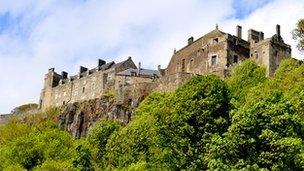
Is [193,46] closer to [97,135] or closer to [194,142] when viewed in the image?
[97,135]

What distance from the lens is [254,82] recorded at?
6103 cm

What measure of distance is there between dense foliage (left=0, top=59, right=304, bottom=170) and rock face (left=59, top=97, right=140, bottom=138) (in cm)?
1596

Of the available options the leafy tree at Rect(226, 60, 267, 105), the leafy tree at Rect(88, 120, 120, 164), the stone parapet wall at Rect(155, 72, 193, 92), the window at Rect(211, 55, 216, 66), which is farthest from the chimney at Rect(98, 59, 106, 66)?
the leafy tree at Rect(88, 120, 120, 164)

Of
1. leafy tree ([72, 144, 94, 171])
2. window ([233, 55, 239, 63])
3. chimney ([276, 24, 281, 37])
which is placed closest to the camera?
leafy tree ([72, 144, 94, 171])

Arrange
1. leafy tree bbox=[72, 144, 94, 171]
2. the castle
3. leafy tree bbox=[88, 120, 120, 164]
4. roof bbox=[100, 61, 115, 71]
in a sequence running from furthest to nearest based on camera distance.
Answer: roof bbox=[100, 61, 115, 71]
the castle
leafy tree bbox=[88, 120, 120, 164]
leafy tree bbox=[72, 144, 94, 171]

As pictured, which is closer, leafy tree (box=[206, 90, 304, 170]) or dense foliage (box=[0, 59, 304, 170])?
leafy tree (box=[206, 90, 304, 170])

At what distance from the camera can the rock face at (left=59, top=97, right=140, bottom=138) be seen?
268 feet

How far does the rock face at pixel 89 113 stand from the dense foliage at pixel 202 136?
629 inches

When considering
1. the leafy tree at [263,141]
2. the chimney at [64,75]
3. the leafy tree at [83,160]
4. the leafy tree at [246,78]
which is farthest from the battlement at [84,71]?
the leafy tree at [263,141]

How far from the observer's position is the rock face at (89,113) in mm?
81562

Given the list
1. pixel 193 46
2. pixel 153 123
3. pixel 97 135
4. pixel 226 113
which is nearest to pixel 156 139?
pixel 153 123

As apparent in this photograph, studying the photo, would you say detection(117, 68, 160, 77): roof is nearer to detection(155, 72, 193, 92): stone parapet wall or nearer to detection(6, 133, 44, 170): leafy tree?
detection(155, 72, 193, 92): stone parapet wall

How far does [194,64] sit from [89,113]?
1691 cm

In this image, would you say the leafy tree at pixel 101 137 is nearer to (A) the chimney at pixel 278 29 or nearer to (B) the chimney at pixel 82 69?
(A) the chimney at pixel 278 29
